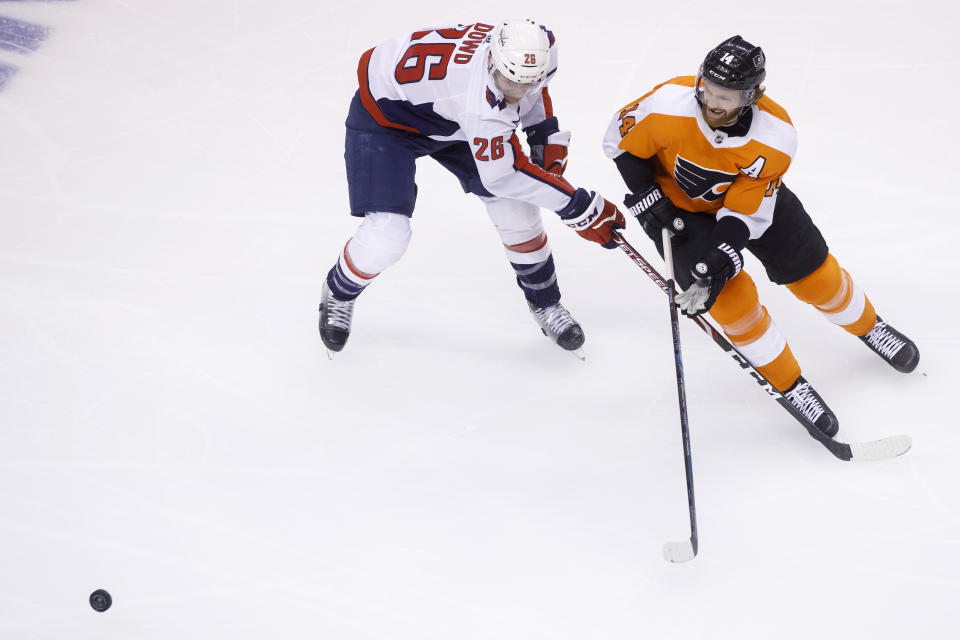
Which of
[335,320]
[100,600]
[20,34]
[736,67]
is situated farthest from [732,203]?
[20,34]

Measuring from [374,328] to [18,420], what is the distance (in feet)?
3.87

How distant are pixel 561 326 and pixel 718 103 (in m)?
0.99

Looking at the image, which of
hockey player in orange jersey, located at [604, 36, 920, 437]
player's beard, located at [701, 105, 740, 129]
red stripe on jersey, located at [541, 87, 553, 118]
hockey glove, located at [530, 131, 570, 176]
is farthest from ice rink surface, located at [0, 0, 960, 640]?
player's beard, located at [701, 105, 740, 129]

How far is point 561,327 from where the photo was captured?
2.97 metres

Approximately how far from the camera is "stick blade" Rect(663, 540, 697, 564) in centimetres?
225

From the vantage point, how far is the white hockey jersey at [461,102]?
7.86ft

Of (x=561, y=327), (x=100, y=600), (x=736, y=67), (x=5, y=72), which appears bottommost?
(x=5, y=72)

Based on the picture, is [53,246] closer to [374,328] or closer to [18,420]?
[18,420]

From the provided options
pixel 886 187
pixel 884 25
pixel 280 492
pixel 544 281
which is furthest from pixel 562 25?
pixel 280 492

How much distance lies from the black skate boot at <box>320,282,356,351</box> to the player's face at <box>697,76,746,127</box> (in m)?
1.28

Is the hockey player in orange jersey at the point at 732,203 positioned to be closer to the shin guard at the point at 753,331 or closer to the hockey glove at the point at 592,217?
the shin guard at the point at 753,331

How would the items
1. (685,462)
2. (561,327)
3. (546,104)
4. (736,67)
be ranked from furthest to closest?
1. (561,327)
2. (546,104)
3. (685,462)
4. (736,67)

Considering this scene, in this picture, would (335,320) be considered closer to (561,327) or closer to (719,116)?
(561,327)

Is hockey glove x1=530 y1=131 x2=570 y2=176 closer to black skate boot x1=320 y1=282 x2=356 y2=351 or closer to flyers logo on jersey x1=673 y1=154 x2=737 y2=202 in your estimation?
flyers logo on jersey x1=673 y1=154 x2=737 y2=202
